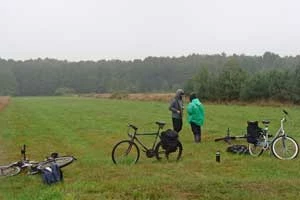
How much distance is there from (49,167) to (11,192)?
3.28 ft

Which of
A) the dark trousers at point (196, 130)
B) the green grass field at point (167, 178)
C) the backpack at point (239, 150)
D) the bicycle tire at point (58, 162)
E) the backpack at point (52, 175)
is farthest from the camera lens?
the dark trousers at point (196, 130)

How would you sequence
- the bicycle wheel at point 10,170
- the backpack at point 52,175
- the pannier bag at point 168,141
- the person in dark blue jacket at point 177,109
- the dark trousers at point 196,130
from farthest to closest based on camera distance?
the dark trousers at point 196,130
the person in dark blue jacket at point 177,109
the pannier bag at point 168,141
the bicycle wheel at point 10,170
the backpack at point 52,175

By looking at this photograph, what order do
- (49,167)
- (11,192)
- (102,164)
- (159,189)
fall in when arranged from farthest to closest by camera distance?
(102,164)
(49,167)
(11,192)
(159,189)

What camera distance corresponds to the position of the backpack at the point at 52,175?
33.5ft

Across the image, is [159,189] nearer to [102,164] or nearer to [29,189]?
[29,189]

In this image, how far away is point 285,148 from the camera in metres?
13.5

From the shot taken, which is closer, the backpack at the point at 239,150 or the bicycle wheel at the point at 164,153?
the bicycle wheel at the point at 164,153

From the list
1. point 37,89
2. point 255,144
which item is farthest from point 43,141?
point 37,89

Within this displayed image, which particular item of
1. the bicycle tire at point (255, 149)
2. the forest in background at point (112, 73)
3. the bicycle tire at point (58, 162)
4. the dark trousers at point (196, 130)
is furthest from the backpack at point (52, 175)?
the forest in background at point (112, 73)

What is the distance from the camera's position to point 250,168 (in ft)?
38.7

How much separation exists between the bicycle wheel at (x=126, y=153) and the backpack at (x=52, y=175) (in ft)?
9.04

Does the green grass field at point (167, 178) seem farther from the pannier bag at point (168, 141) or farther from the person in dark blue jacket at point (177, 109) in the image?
the person in dark blue jacket at point (177, 109)

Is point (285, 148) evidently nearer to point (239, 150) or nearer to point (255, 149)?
point (255, 149)

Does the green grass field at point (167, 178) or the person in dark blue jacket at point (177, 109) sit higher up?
the person in dark blue jacket at point (177, 109)
